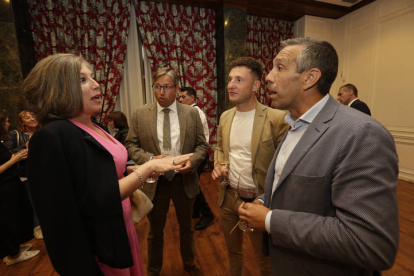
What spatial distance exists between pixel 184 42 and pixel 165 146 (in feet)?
12.3

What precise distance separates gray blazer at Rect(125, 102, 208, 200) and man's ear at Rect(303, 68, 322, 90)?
1.16 metres

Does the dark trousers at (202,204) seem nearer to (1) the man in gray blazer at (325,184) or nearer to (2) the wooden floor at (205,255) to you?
(2) the wooden floor at (205,255)

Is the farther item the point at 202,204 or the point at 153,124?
the point at 202,204

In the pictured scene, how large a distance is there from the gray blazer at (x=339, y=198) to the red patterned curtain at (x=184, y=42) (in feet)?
14.3

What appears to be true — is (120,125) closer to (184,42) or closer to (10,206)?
(10,206)

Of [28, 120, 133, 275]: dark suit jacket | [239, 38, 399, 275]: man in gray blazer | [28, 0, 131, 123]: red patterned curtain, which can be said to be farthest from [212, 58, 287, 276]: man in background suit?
[28, 0, 131, 123]: red patterned curtain

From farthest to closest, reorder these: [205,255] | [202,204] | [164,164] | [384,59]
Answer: [384,59], [202,204], [205,255], [164,164]

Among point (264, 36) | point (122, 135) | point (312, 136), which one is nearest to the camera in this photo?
point (312, 136)

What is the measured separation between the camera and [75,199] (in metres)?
0.90

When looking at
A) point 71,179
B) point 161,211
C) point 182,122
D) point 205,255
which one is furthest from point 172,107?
point 205,255

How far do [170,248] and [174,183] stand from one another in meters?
1.05

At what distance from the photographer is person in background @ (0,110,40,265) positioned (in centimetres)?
210

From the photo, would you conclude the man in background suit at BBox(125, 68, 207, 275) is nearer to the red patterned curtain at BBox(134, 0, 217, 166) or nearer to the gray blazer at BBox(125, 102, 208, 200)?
the gray blazer at BBox(125, 102, 208, 200)

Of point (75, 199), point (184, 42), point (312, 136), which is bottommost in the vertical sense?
point (75, 199)
